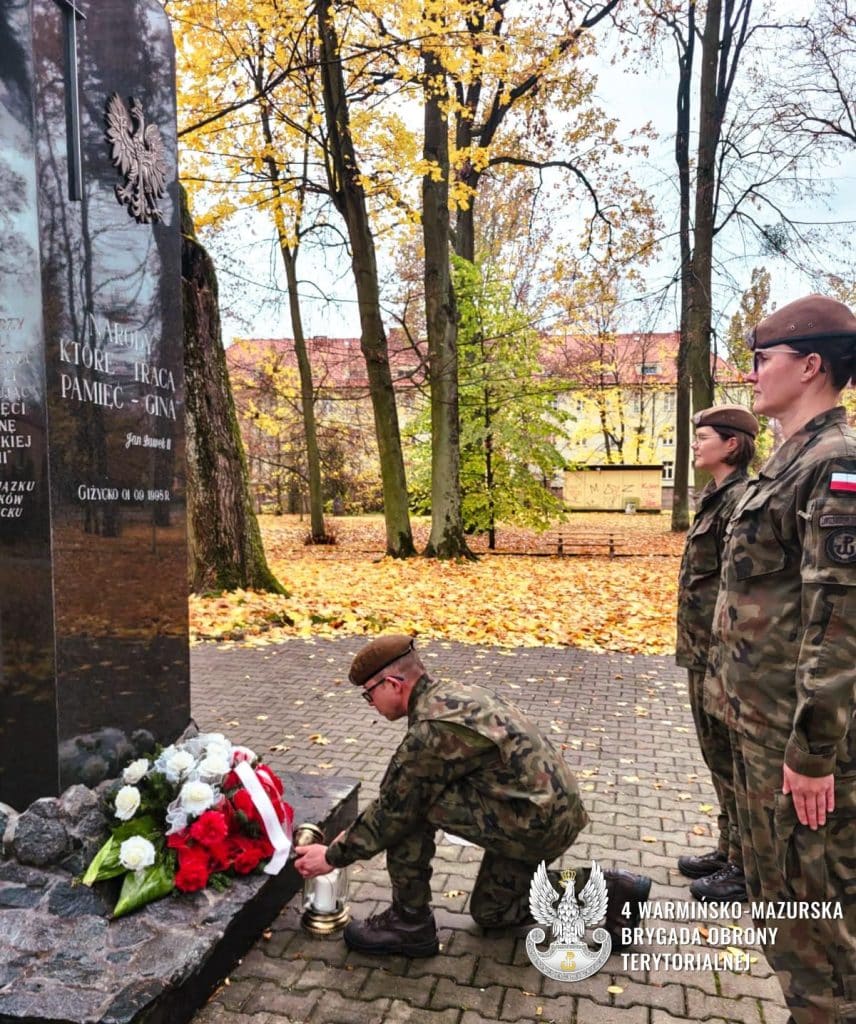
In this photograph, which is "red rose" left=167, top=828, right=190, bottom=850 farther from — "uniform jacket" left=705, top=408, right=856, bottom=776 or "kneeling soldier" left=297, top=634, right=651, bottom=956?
"uniform jacket" left=705, top=408, right=856, bottom=776

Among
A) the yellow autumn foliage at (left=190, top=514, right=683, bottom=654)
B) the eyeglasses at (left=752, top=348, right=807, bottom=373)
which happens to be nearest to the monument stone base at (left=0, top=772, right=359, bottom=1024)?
the eyeglasses at (left=752, top=348, right=807, bottom=373)

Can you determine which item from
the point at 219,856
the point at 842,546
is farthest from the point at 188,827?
the point at 842,546

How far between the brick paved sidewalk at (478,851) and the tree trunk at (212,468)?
222 centimetres

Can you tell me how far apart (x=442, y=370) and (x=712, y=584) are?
11581 millimetres

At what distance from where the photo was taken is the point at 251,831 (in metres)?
2.97

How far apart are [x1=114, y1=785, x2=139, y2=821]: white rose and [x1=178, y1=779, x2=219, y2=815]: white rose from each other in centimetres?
17

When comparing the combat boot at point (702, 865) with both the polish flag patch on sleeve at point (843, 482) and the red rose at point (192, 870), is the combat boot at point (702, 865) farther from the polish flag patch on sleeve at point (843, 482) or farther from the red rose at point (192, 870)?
the polish flag patch on sleeve at point (843, 482)

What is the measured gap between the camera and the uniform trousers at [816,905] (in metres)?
1.93

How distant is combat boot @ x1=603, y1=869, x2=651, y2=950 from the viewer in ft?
9.14

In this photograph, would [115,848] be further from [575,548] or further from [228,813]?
[575,548]

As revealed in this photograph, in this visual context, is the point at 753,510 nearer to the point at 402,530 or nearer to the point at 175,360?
the point at 175,360

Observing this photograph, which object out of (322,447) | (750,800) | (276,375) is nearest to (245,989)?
(750,800)

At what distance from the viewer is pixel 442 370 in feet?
47.3

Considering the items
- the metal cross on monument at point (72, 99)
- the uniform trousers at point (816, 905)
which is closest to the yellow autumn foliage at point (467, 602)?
the metal cross on monument at point (72, 99)
